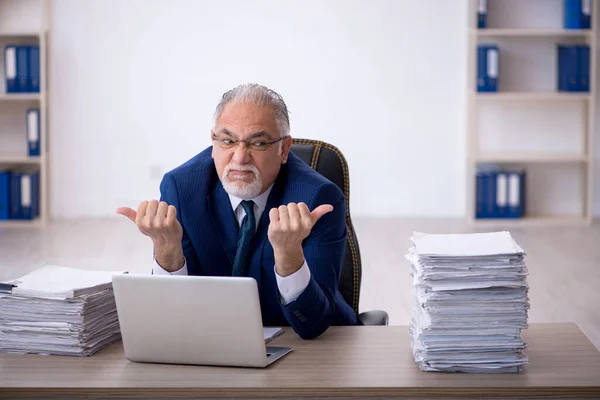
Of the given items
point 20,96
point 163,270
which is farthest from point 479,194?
point 163,270

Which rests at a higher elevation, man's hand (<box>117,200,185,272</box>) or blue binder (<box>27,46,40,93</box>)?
blue binder (<box>27,46,40,93</box>)

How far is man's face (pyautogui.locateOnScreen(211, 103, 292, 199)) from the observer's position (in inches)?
87.7

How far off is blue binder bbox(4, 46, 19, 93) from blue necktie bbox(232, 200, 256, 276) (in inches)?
191

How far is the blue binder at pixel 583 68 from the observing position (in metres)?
6.73

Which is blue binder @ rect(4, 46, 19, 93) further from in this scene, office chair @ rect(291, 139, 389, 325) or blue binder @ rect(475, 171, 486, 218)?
office chair @ rect(291, 139, 389, 325)

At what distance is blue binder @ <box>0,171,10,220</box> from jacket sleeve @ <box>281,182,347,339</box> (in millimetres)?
4840

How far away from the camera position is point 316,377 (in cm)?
176

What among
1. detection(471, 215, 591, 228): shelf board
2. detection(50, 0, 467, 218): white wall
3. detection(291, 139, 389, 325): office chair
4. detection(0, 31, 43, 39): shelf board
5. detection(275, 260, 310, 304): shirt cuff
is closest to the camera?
detection(275, 260, 310, 304): shirt cuff

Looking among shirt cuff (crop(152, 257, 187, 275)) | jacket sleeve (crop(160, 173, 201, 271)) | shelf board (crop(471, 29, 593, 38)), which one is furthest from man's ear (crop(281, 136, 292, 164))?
shelf board (crop(471, 29, 593, 38))

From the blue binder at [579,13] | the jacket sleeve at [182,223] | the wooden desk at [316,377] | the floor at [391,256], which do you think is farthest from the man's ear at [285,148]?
the blue binder at [579,13]

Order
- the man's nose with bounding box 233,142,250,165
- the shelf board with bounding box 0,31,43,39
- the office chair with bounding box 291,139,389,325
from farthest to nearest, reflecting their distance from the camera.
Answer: the shelf board with bounding box 0,31,43,39 → the office chair with bounding box 291,139,389,325 → the man's nose with bounding box 233,142,250,165

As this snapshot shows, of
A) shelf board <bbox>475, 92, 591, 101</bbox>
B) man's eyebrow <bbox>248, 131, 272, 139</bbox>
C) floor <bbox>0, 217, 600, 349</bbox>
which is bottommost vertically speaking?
floor <bbox>0, 217, 600, 349</bbox>

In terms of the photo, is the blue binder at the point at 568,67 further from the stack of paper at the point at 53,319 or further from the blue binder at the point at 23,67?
the stack of paper at the point at 53,319

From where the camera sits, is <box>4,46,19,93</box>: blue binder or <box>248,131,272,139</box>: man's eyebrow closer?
<box>248,131,272,139</box>: man's eyebrow
